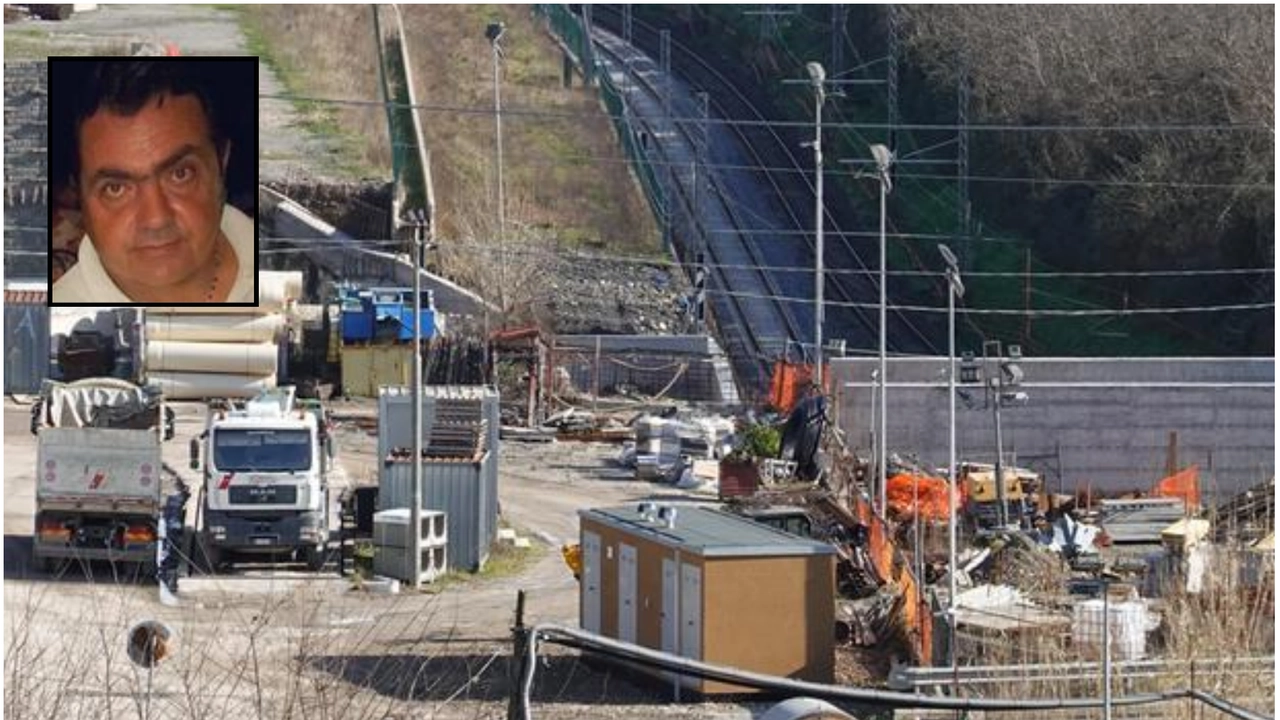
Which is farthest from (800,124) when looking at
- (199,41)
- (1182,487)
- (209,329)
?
(1182,487)

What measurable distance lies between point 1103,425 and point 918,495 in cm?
690

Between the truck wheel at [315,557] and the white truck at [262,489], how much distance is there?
3cm

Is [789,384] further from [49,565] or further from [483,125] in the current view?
[483,125]

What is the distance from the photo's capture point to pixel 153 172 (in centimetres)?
2283

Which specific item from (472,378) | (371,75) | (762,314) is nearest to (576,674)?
(472,378)

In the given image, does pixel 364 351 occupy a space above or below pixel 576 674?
above

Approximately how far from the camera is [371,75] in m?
50.2

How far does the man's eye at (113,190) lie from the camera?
23359 millimetres

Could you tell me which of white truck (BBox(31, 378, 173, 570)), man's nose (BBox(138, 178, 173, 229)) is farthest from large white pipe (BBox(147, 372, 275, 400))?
white truck (BBox(31, 378, 173, 570))

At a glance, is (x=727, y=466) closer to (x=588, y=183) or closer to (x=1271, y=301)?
(x=1271, y=301)

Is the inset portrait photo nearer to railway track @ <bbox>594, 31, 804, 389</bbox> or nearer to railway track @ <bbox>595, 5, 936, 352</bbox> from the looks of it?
railway track @ <bbox>594, 31, 804, 389</bbox>

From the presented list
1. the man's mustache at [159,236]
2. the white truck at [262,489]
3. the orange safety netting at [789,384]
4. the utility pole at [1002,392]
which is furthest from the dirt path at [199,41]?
the white truck at [262,489]

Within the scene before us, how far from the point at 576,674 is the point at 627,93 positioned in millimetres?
34179

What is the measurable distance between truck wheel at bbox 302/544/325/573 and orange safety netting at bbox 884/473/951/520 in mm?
6451
